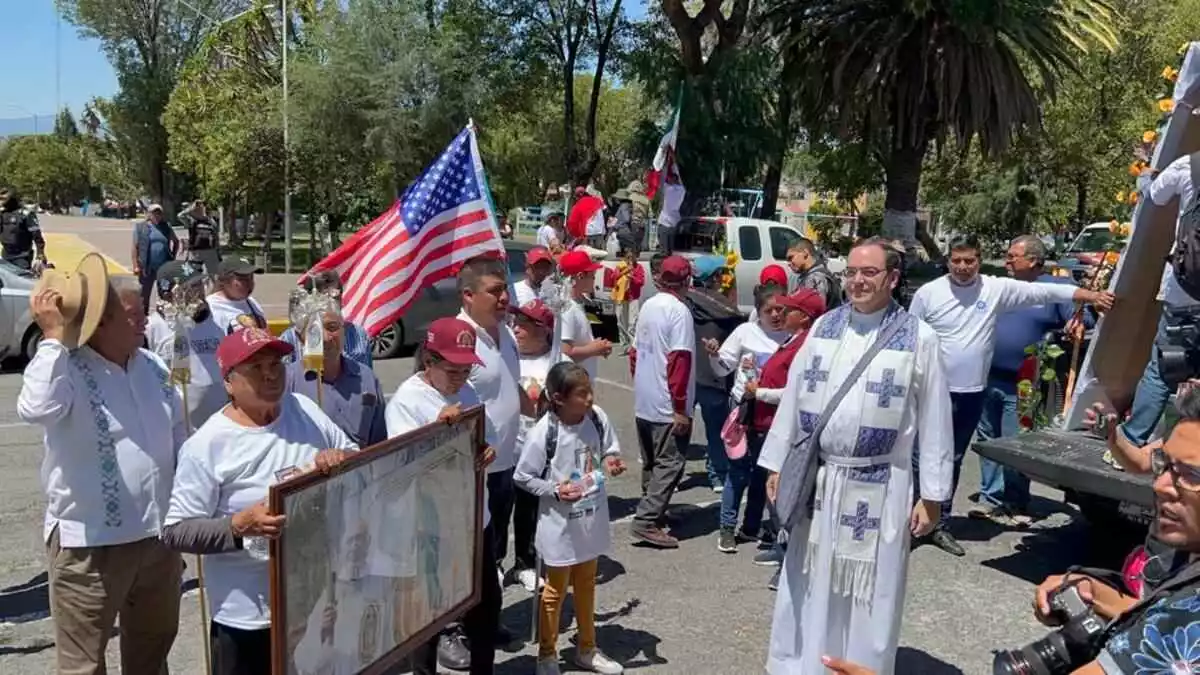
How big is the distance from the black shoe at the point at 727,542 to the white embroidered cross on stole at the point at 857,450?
2.14 metres

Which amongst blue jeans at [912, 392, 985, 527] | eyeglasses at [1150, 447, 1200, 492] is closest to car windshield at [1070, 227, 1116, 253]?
blue jeans at [912, 392, 985, 527]

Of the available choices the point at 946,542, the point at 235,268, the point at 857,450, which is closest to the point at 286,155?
the point at 235,268

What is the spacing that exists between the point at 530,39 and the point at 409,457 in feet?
77.2

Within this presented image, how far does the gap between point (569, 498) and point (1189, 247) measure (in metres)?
3.03

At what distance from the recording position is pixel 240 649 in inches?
126

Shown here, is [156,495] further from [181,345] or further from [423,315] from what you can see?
[423,315]

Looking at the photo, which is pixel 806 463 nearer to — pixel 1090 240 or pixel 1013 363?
pixel 1013 363

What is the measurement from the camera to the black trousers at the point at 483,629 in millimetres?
4160

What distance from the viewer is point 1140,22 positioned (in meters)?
29.6

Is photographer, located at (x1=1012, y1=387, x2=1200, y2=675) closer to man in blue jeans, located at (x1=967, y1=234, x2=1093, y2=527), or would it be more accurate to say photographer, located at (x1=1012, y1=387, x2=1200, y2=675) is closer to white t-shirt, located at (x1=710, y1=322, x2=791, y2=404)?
white t-shirt, located at (x1=710, y1=322, x2=791, y2=404)

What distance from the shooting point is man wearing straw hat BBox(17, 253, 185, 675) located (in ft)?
11.4

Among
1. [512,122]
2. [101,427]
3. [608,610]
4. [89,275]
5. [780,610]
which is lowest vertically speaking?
[608,610]

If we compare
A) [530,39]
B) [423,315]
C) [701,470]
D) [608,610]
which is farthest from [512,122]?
[608,610]

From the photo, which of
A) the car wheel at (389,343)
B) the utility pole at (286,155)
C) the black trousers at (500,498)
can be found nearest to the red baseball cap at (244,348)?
the black trousers at (500,498)
